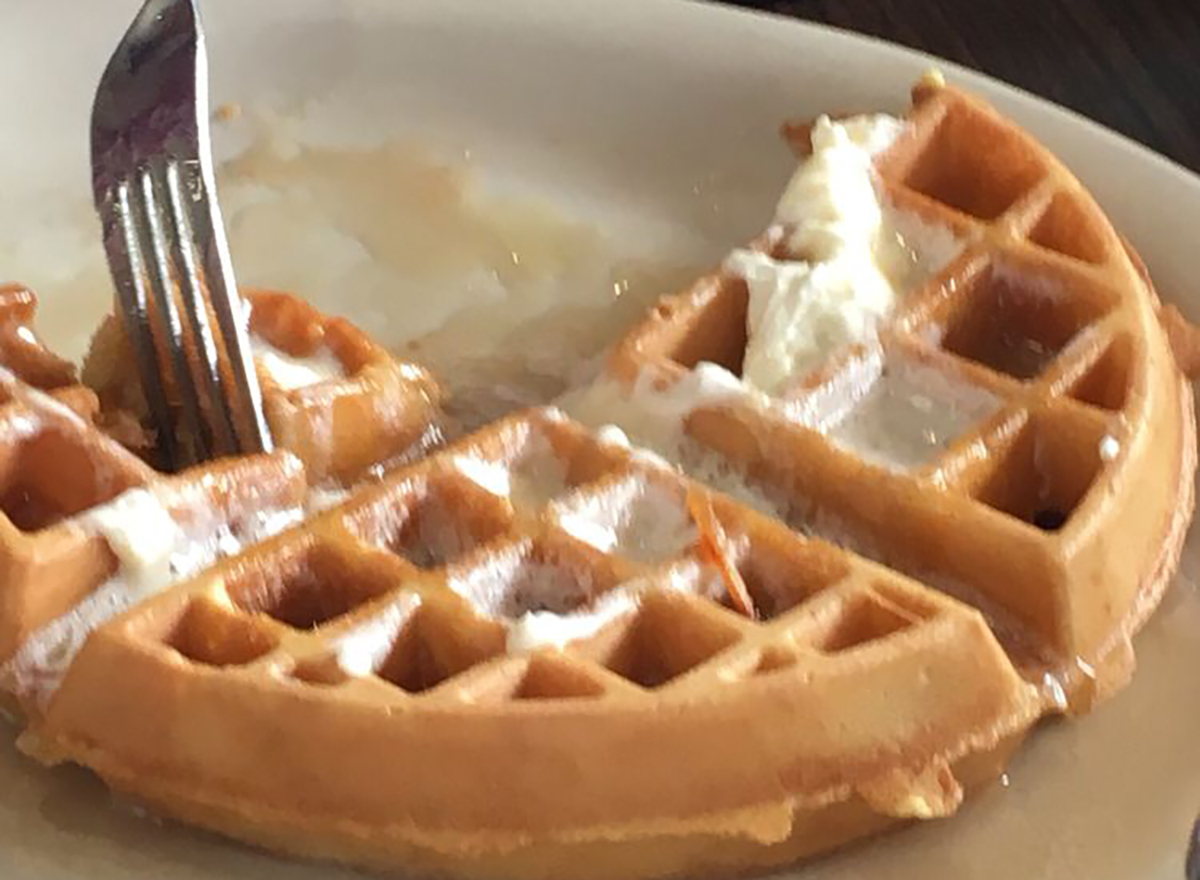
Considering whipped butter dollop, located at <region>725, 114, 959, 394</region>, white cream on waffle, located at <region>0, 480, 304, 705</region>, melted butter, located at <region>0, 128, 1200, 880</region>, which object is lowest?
melted butter, located at <region>0, 128, 1200, 880</region>

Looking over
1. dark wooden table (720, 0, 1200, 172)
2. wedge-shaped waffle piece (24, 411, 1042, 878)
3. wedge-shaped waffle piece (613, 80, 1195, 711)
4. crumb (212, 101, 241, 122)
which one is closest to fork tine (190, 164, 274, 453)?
wedge-shaped waffle piece (24, 411, 1042, 878)

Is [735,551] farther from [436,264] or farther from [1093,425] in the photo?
[436,264]

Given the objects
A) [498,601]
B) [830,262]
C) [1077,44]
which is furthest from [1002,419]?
[1077,44]

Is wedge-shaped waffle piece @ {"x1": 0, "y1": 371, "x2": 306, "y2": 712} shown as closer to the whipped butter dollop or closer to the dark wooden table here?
the whipped butter dollop

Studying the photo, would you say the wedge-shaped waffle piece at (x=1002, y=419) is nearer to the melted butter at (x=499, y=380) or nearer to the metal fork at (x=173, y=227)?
the melted butter at (x=499, y=380)

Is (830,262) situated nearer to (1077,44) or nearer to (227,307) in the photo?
(227,307)

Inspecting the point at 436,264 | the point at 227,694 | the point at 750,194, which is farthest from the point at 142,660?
the point at 750,194
